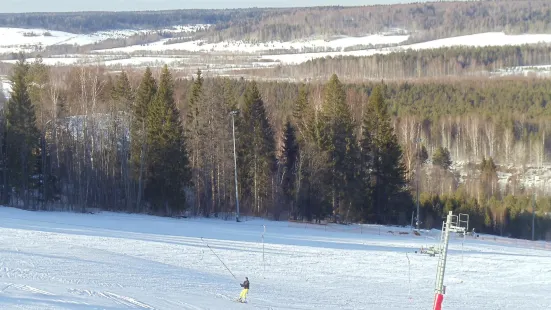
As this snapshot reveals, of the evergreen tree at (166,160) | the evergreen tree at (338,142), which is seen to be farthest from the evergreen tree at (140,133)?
the evergreen tree at (338,142)

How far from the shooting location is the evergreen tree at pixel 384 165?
48.9 meters

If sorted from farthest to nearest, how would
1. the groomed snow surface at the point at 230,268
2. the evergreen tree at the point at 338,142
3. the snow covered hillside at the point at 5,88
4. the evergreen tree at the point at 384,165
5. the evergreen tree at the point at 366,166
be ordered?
the snow covered hillside at the point at 5,88 → the evergreen tree at the point at 384,165 → the evergreen tree at the point at 366,166 → the evergreen tree at the point at 338,142 → the groomed snow surface at the point at 230,268

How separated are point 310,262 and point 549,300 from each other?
912 cm

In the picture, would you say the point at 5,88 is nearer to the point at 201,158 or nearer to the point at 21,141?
the point at 21,141

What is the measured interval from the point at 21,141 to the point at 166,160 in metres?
8.66

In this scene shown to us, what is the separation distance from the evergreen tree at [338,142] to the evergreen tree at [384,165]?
2322 millimetres

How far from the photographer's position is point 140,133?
4531 cm

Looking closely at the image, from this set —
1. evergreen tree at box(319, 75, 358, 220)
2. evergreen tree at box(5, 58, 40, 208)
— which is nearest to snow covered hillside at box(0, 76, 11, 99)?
evergreen tree at box(5, 58, 40, 208)

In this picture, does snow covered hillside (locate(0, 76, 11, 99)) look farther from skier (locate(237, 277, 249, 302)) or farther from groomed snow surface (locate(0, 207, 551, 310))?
skier (locate(237, 277, 249, 302))

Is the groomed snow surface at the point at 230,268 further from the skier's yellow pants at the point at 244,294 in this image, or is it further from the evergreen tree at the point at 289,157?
the evergreen tree at the point at 289,157

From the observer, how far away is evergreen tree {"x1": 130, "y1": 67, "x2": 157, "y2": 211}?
44719 mm

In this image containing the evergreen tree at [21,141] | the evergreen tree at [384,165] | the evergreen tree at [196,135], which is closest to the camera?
the evergreen tree at [21,141]

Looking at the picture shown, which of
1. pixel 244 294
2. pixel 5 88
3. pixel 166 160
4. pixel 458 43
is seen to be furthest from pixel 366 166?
pixel 458 43

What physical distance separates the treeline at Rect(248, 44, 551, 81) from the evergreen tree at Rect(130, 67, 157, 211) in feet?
287
